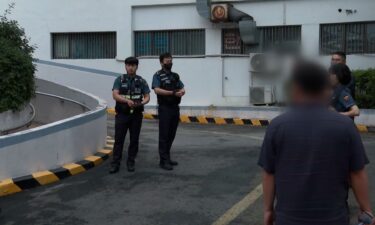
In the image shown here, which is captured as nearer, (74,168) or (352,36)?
(74,168)

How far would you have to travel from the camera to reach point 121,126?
7.84 m

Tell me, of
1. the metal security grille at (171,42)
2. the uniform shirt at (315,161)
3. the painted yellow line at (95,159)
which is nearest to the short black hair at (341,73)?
the uniform shirt at (315,161)

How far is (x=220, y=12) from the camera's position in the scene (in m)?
16.3

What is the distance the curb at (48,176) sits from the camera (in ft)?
22.3

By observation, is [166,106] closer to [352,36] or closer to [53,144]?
[53,144]

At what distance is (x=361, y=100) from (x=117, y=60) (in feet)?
25.9

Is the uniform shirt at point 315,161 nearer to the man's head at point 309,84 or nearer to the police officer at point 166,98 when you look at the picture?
the man's head at point 309,84

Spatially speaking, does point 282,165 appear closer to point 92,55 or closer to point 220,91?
point 220,91

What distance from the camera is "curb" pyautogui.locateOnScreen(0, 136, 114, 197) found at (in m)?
6.80

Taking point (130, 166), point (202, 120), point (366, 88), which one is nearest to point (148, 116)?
point (202, 120)

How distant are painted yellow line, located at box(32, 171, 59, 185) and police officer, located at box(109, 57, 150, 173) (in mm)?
→ 849

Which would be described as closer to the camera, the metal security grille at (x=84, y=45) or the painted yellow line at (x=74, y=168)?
the painted yellow line at (x=74, y=168)

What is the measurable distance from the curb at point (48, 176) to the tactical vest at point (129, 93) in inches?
40.1

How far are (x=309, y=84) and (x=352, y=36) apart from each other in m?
14.0
